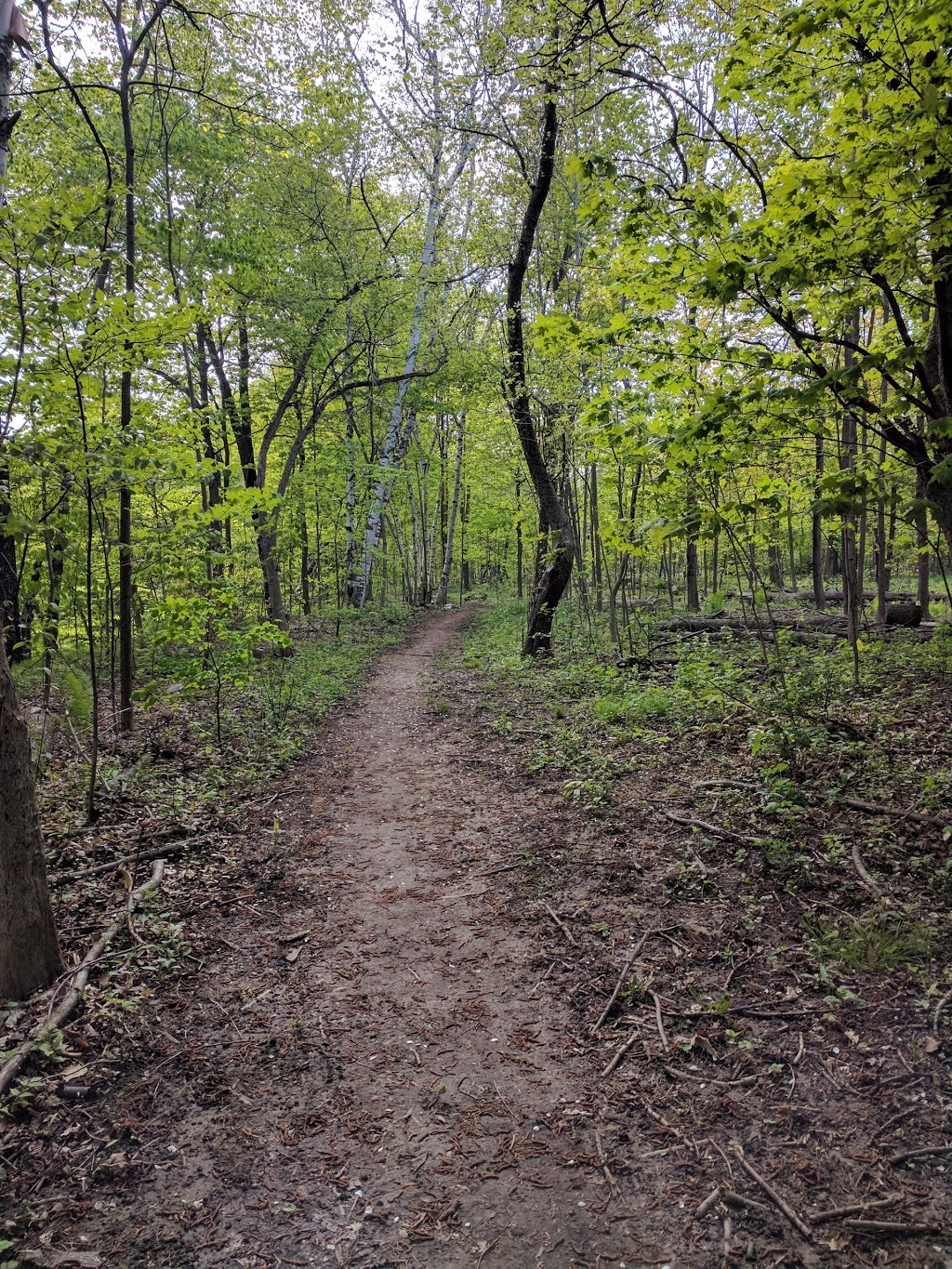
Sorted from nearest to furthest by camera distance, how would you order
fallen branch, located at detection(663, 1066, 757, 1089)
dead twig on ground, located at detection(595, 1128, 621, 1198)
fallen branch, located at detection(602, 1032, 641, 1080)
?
1. dead twig on ground, located at detection(595, 1128, 621, 1198)
2. fallen branch, located at detection(663, 1066, 757, 1089)
3. fallen branch, located at detection(602, 1032, 641, 1080)

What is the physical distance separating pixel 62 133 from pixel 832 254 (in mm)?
12575

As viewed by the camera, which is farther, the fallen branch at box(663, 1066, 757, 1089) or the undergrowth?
the undergrowth

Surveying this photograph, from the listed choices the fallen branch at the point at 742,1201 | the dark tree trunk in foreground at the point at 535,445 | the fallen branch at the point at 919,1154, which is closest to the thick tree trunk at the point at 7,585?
the fallen branch at the point at 742,1201

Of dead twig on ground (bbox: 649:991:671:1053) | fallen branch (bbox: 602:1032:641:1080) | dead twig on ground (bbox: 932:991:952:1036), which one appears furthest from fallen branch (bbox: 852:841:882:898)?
fallen branch (bbox: 602:1032:641:1080)

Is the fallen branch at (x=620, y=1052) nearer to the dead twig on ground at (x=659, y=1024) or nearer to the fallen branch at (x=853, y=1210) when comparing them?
the dead twig on ground at (x=659, y=1024)

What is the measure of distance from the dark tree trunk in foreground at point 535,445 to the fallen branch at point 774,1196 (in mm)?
10053

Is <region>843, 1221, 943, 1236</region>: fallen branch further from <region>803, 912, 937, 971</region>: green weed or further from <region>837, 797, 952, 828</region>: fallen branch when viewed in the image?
<region>837, 797, 952, 828</region>: fallen branch

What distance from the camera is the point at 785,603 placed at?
49.3 feet

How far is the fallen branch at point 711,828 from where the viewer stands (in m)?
4.30

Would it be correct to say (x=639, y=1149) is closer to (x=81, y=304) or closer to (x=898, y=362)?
(x=898, y=362)

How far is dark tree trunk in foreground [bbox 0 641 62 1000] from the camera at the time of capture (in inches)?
120

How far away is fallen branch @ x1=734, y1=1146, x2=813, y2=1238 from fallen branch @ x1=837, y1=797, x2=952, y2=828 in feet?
7.80

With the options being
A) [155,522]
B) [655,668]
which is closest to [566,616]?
[655,668]

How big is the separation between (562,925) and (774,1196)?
1855 mm
